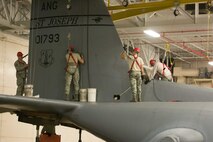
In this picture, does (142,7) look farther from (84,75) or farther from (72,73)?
(72,73)

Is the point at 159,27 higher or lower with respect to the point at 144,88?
higher

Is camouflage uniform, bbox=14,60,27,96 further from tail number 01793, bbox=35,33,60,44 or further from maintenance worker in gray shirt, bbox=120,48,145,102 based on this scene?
maintenance worker in gray shirt, bbox=120,48,145,102

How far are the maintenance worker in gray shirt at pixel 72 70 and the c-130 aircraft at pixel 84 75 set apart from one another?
15cm

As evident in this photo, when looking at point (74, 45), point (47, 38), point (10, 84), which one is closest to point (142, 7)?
point (74, 45)

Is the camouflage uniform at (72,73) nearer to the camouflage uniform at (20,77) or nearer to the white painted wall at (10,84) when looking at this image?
the camouflage uniform at (20,77)

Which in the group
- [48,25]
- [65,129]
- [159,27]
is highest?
[159,27]

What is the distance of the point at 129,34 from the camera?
71.9 ft

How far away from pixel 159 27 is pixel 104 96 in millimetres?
10476

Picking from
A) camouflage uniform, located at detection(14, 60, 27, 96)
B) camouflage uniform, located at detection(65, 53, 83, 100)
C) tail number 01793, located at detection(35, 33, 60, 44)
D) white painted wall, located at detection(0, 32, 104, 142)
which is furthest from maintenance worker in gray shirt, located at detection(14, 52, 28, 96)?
white painted wall, located at detection(0, 32, 104, 142)

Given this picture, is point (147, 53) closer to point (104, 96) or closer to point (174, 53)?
point (174, 53)

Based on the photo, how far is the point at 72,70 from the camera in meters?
8.85

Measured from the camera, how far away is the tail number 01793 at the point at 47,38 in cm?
912

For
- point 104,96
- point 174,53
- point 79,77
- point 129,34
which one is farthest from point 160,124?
point 174,53

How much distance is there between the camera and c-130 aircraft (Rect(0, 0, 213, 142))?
23.0 ft
